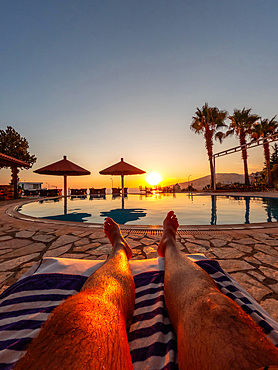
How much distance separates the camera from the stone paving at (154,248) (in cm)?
190

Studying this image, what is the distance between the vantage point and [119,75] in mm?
14148

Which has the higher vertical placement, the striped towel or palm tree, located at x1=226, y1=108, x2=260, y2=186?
palm tree, located at x1=226, y1=108, x2=260, y2=186

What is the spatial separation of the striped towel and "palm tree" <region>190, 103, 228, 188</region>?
20000mm

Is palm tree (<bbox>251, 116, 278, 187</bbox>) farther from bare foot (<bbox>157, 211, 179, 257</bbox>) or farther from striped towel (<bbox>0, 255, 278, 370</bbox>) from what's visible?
striped towel (<bbox>0, 255, 278, 370</bbox>)

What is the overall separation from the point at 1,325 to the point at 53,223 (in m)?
4.29

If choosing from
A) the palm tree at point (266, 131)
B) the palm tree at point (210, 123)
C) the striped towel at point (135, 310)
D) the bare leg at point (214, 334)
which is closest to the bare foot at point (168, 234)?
the striped towel at point (135, 310)

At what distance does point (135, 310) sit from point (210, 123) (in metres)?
22.5

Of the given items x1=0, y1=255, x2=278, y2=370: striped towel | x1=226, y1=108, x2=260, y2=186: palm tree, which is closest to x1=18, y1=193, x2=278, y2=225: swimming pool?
x1=0, y1=255, x2=278, y2=370: striped towel

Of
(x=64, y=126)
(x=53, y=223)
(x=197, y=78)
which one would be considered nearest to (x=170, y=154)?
(x=197, y=78)

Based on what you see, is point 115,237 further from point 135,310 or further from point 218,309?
point 218,309

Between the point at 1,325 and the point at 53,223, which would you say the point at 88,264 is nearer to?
the point at 1,325

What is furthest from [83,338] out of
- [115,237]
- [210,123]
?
[210,123]

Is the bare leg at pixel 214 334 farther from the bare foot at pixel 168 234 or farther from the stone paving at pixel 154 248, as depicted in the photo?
the stone paving at pixel 154 248

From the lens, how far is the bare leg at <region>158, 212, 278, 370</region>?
0.47 metres
